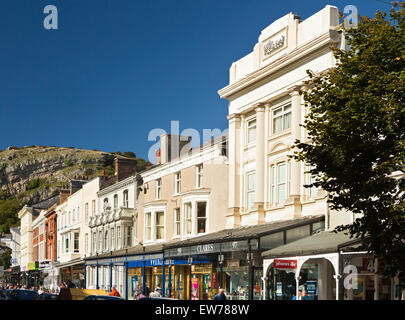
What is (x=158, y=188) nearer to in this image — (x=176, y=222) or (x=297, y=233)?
(x=176, y=222)

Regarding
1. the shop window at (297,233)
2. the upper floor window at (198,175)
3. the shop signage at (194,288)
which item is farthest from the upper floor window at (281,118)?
the shop signage at (194,288)

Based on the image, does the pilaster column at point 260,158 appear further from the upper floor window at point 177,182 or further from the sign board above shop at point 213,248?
the upper floor window at point 177,182

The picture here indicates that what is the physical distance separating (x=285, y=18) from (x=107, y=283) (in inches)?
1225

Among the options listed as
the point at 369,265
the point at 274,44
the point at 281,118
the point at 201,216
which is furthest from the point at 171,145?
the point at 369,265

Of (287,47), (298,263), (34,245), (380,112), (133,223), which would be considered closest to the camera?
(380,112)

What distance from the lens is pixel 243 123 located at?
133ft

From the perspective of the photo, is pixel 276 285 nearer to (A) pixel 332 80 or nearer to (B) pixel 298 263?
(B) pixel 298 263

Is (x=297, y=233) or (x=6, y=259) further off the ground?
(x=297, y=233)

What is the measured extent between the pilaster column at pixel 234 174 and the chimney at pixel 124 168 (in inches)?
967

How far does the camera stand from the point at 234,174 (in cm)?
4019

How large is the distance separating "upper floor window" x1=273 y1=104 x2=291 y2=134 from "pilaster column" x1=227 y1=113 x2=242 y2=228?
145 inches

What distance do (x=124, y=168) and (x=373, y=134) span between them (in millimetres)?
47620

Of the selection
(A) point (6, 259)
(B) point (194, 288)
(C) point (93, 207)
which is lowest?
(A) point (6, 259)
